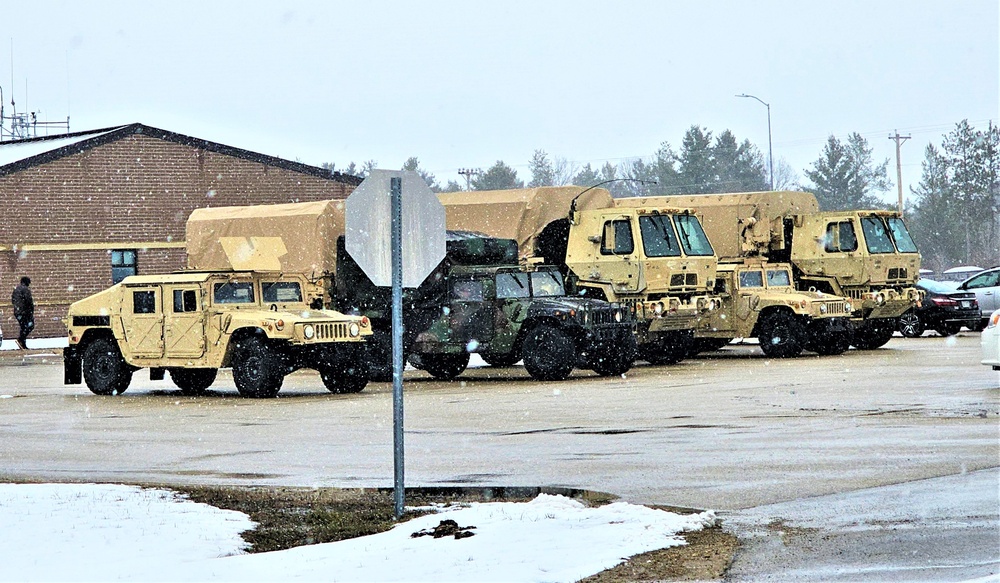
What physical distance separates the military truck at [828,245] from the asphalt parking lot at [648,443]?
18.5 ft

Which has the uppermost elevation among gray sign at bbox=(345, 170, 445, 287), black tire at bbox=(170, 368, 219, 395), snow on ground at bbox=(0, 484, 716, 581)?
gray sign at bbox=(345, 170, 445, 287)

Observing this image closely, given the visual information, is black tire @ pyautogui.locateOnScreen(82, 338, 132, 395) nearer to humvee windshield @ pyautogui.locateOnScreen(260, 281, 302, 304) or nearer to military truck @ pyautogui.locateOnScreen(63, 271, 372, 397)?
military truck @ pyautogui.locateOnScreen(63, 271, 372, 397)

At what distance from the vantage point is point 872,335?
31156 mm

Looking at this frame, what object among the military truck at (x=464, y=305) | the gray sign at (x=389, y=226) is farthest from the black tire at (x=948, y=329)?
the gray sign at (x=389, y=226)

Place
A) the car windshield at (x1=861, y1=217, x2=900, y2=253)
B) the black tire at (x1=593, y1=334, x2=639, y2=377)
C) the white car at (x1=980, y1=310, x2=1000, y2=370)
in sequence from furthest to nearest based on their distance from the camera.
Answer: the car windshield at (x1=861, y1=217, x2=900, y2=253) → the black tire at (x1=593, y1=334, x2=639, y2=377) → the white car at (x1=980, y1=310, x2=1000, y2=370)

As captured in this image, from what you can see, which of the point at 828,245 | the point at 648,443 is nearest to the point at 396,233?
the point at 648,443

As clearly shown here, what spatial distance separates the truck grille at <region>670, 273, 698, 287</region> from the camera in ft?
87.8

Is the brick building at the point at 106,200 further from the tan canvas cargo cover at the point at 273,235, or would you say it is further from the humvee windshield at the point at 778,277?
the humvee windshield at the point at 778,277

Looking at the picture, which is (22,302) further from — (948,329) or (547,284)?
(948,329)

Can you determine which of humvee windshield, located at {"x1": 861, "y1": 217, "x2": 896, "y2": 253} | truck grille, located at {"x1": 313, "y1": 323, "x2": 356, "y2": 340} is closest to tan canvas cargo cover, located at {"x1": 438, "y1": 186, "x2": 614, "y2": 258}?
humvee windshield, located at {"x1": 861, "y1": 217, "x2": 896, "y2": 253}

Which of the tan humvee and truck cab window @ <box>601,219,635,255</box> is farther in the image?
the tan humvee

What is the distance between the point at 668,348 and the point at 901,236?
20.6 feet

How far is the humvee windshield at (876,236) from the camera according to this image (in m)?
30.4

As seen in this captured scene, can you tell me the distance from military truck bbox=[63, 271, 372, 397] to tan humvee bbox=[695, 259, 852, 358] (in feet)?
29.0
